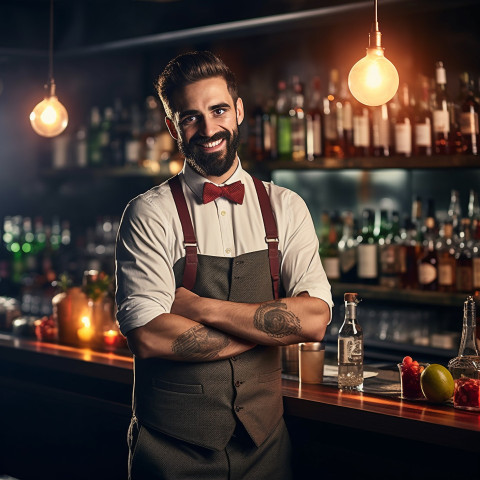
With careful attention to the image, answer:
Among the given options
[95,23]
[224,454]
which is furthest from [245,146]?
[224,454]

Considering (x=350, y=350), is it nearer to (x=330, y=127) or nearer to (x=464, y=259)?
(x=464, y=259)

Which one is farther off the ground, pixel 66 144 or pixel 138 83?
pixel 138 83

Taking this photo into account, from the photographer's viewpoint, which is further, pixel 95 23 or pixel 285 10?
pixel 95 23

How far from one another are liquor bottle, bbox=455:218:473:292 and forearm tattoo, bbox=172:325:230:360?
5.10ft

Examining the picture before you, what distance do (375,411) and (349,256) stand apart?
163 cm

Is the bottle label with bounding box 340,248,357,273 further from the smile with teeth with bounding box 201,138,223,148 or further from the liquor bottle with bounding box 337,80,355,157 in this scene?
the smile with teeth with bounding box 201,138,223,148

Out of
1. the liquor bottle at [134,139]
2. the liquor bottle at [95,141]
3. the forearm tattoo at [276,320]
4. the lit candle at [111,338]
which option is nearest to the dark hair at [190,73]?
the forearm tattoo at [276,320]

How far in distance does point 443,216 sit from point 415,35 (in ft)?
2.94

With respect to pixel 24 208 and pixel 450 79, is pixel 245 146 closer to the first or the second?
pixel 450 79

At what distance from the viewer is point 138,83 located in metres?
4.86

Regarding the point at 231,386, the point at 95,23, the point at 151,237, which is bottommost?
the point at 231,386

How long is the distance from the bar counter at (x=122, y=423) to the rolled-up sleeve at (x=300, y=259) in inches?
13.4

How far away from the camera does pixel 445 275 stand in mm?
3166

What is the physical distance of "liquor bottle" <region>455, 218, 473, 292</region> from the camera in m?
3.12
